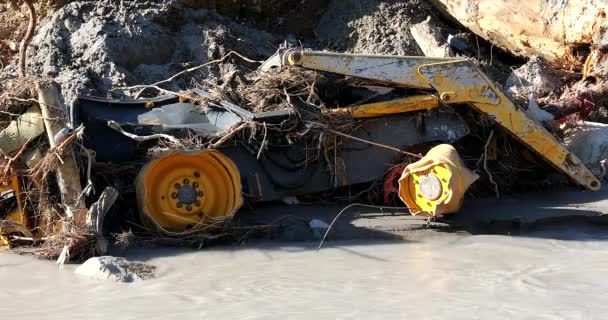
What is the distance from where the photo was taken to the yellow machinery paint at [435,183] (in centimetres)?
591

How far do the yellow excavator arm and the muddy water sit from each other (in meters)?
1.10

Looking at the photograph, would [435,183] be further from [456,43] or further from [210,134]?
[456,43]

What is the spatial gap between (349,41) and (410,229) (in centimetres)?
406

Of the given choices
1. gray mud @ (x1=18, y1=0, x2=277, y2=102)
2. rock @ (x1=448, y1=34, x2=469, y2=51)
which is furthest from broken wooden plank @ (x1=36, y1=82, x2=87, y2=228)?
rock @ (x1=448, y1=34, x2=469, y2=51)

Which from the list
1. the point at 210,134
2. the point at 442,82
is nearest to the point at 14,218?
the point at 210,134

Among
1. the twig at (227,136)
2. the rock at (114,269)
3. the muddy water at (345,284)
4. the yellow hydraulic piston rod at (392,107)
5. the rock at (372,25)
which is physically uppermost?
the rock at (372,25)

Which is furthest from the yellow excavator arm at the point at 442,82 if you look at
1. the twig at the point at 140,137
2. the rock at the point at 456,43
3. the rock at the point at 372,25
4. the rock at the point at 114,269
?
the rock at the point at 372,25

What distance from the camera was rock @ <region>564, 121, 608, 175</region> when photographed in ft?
24.9

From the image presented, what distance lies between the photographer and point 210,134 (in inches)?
245

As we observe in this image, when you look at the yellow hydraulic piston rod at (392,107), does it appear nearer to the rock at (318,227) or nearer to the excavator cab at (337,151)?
the excavator cab at (337,151)

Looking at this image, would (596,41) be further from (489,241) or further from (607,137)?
(489,241)

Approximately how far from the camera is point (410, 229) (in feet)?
20.2

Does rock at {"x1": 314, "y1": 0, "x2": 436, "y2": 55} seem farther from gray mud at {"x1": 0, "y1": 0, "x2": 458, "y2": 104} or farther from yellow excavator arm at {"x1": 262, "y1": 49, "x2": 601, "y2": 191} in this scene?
yellow excavator arm at {"x1": 262, "y1": 49, "x2": 601, "y2": 191}

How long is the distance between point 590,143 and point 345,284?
386 cm
